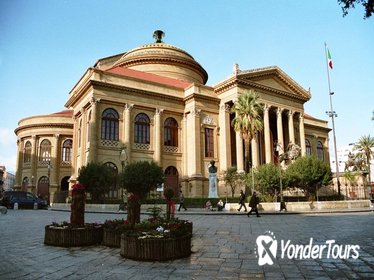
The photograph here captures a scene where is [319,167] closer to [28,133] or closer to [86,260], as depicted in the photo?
[86,260]

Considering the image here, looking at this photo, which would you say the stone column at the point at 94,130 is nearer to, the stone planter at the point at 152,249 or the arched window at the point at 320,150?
→ the stone planter at the point at 152,249

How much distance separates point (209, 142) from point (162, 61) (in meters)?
14.3

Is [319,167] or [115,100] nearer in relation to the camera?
[319,167]

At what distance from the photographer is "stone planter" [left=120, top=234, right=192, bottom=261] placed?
7.01 meters

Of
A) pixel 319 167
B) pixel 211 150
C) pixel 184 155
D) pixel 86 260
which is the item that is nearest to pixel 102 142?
pixel 184 155

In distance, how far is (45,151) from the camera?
44.9m

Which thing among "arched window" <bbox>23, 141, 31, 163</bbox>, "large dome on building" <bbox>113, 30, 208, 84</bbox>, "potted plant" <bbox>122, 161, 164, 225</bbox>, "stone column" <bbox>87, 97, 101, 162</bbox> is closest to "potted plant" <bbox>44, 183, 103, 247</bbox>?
"potted plant" <bbox>122, 161, 164, 225</bbox>

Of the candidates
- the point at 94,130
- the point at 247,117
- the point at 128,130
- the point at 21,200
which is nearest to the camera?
the point at 21,200

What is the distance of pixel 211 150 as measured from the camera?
4028 cm

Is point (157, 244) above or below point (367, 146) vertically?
below

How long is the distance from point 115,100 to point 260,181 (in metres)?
17.0

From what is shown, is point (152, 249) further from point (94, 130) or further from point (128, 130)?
point (128, 130)

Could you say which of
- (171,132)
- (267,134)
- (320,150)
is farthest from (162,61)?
(320,150)

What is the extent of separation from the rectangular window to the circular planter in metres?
31.1
